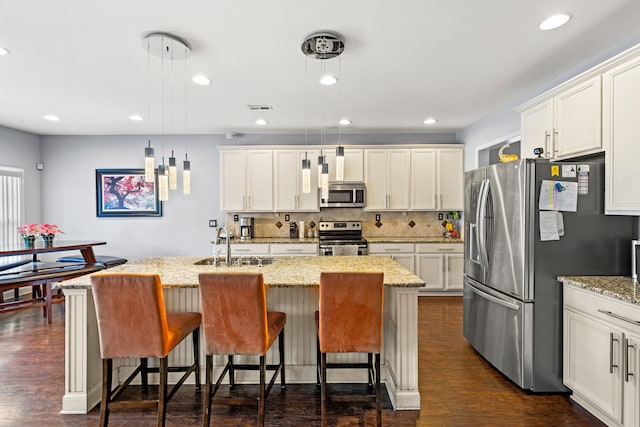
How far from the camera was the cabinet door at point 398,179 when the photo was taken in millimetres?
5359

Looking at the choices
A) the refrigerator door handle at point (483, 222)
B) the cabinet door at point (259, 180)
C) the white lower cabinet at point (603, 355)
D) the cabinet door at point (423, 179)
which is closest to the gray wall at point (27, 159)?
the cabinet door at point (259, 180)

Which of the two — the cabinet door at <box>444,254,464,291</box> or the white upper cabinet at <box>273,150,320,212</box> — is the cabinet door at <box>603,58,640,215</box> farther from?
the white upper cabinet at <box>273,150,320,212</box>

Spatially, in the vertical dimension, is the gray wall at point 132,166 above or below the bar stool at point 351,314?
above

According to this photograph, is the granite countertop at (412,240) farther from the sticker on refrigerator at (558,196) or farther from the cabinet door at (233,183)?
the sticker on refrigerator at (558,196)

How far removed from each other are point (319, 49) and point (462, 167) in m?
3.60

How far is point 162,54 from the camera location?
2.69 meters

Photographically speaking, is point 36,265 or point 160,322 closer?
point 160,322

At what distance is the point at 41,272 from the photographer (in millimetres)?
4176

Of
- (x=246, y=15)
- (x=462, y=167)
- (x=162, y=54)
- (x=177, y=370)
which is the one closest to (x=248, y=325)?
(x=177, y=370)

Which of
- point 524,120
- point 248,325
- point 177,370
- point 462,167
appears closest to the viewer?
point 248,325

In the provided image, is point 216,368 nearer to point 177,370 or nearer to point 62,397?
point 177,370

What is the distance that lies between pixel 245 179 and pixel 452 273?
3457 mm

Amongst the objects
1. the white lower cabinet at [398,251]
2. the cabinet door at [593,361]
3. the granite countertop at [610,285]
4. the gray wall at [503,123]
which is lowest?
the cabinet door at [593,361]

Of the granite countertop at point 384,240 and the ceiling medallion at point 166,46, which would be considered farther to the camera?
the granite countertop at point 384,240
